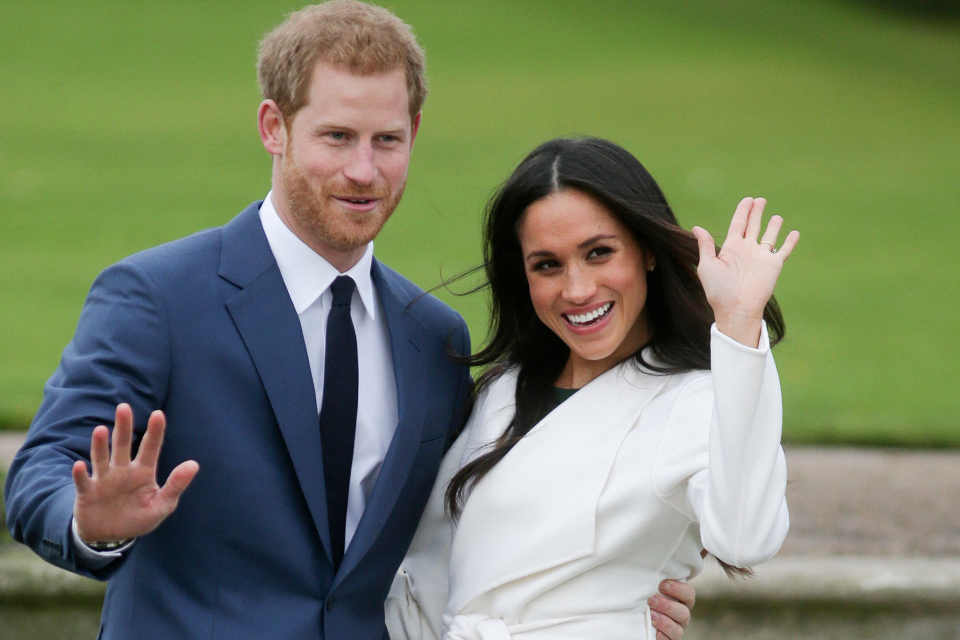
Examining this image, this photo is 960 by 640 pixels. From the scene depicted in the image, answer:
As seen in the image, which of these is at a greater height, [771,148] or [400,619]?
[400,619]

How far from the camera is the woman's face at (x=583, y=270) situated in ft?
10.6

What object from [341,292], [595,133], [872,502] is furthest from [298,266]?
[595,133]

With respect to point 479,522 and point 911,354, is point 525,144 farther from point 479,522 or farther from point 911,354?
point 479,522

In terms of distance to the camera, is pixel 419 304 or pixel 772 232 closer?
pixel 772 232

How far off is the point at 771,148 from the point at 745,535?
19491mm

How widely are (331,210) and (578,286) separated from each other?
666 mm

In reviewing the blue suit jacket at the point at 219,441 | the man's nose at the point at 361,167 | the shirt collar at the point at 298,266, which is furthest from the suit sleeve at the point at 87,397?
the man's nose at the point at 361,167

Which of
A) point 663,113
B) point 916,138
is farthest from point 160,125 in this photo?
point 916,138

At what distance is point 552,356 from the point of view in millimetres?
3617

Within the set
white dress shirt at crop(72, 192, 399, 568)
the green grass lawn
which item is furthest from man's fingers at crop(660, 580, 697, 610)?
the green grass lawn

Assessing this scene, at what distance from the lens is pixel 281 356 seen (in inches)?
115

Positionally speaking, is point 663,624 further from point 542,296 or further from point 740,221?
point 740,221

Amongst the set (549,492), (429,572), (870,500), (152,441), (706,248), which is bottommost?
(870,500)

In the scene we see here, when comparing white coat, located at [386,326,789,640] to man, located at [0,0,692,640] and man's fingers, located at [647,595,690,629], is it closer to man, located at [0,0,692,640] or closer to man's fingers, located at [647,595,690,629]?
man's fingers, located at [647,595,690,629]
